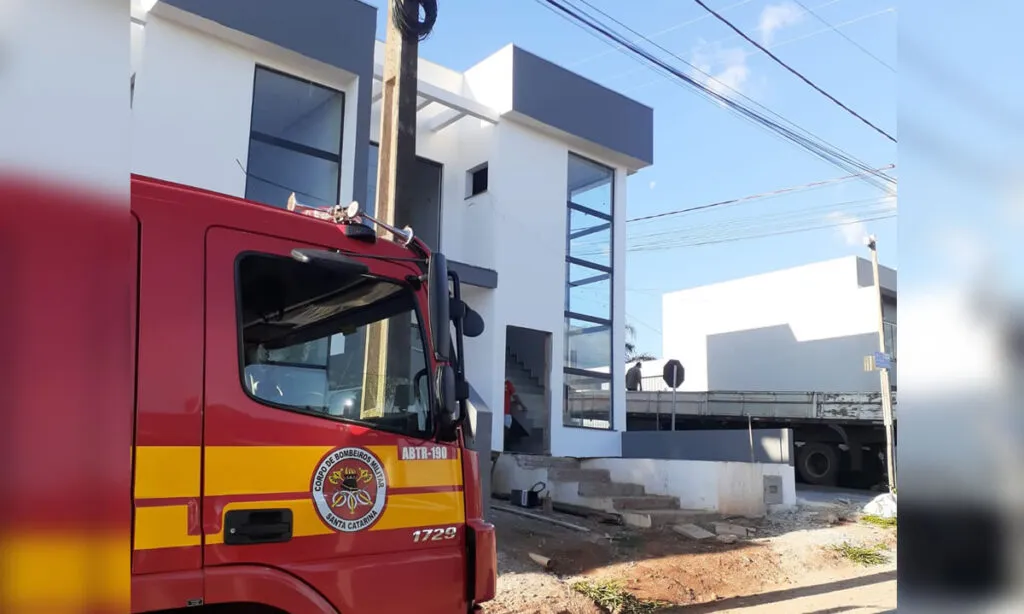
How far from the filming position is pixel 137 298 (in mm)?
2842

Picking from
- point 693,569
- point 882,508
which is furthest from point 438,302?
point 882,508

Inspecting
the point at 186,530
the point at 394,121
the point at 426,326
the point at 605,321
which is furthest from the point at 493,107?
the point at 186,530

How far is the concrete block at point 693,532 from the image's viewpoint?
9.73m

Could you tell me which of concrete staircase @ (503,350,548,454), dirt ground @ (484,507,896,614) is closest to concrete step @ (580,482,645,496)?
dirt ground @ (484,507,896,614)

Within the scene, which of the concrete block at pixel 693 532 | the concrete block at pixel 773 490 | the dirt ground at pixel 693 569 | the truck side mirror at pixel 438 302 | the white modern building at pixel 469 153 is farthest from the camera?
the concrete block at pixel 773 490

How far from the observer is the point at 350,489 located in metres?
3.21

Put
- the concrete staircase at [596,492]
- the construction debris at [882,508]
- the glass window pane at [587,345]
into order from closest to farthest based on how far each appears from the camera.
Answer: the concrete staircase at [596,492], the construction debris at [882,508], the glass window pane at [587,345]

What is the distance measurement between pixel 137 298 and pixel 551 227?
1180 cm

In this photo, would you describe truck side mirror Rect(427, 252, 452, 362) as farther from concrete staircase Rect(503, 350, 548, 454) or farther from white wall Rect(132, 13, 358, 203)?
concrete staircase Rect(503, 350, 548, 454)

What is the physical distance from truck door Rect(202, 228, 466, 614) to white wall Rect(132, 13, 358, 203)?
23.1 ft

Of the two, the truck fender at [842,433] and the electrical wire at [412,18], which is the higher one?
the electrical wire at [412,18]

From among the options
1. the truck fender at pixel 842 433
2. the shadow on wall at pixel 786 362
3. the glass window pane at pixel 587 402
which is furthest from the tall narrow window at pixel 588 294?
the shadow on wall at pixel 786 362

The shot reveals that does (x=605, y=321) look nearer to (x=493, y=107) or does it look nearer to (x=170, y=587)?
(x=493, y=107)

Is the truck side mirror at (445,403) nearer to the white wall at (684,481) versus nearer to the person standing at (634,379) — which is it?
the white wall at (684,481)
